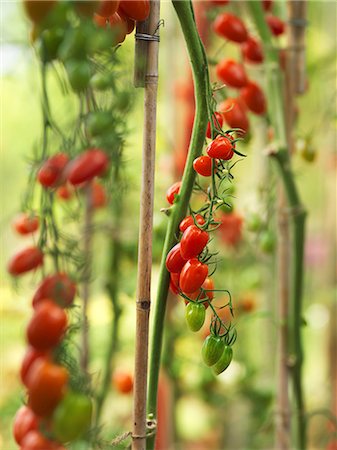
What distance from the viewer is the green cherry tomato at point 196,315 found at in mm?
476

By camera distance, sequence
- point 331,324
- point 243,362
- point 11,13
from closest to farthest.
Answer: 1. point 11,13
2. point 243,362
3. point 331,324

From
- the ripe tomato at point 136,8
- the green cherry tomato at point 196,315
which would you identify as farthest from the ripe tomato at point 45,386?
the ripe tomato at point 136,8

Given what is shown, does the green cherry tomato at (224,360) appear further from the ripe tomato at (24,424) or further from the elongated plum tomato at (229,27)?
the elongated plum tomato at (229,27)

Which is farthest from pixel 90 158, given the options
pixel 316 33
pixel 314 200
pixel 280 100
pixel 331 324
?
pixel 314 200

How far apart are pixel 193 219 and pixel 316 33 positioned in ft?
4.94

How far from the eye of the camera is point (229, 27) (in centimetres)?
77

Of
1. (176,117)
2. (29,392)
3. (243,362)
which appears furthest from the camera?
(176,117)

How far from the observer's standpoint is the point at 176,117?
1449 mm

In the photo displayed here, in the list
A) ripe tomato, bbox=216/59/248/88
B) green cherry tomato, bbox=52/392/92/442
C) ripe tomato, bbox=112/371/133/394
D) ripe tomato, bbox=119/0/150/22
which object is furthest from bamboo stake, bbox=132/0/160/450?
ripe tomato, bbox=112/371/133/394

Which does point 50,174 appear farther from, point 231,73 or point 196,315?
point 231,73

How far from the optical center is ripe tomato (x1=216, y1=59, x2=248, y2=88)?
773 mm

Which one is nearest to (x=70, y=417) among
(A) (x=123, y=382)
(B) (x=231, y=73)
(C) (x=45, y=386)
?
(C) (x=45, y=386)

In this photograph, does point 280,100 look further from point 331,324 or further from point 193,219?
point 331,324

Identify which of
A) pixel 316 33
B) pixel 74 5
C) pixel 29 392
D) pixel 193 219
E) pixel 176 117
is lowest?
pixel 29 392
